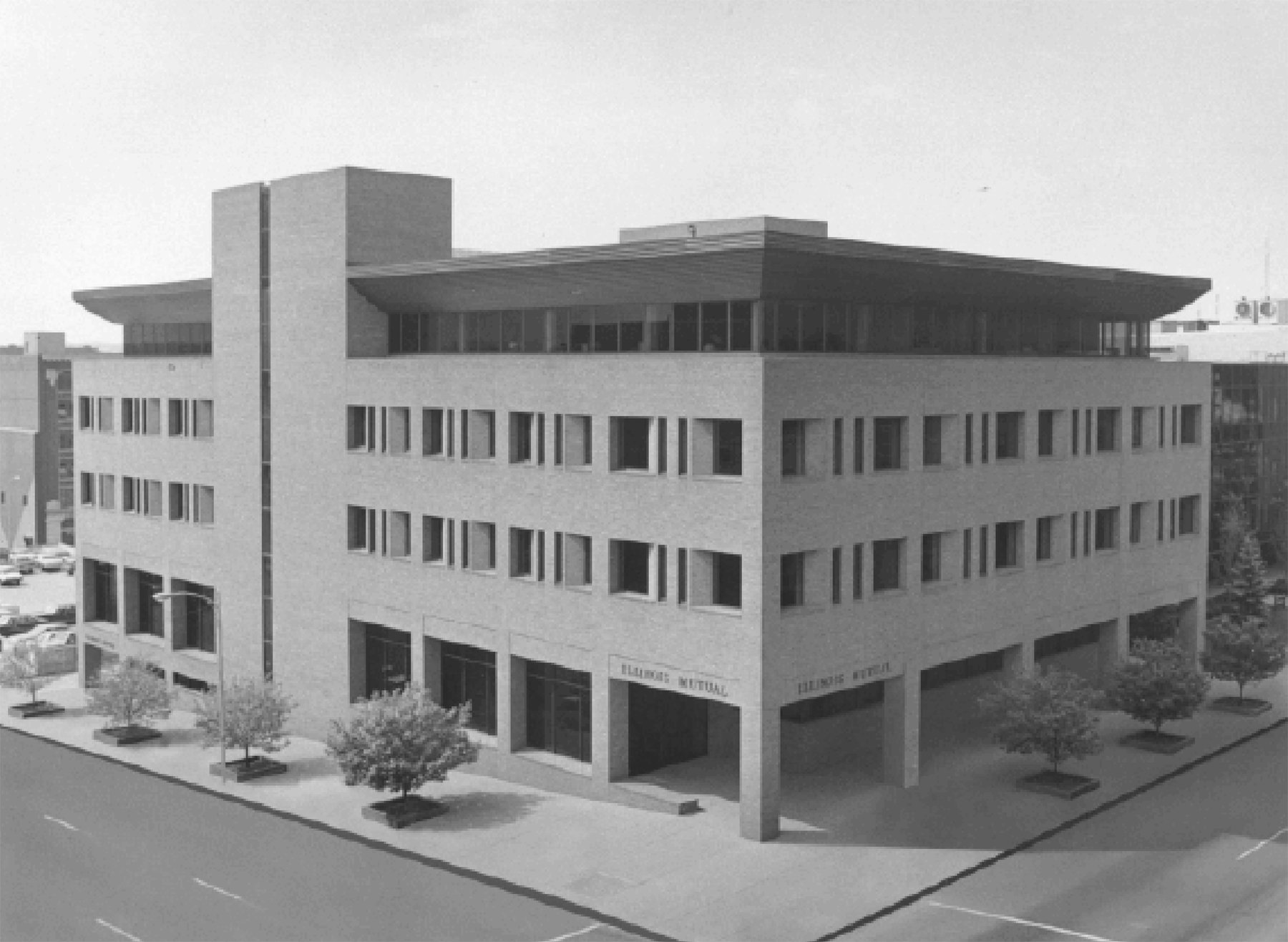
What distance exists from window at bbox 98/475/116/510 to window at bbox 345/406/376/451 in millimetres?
18317

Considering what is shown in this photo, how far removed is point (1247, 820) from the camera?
45344 millimetres

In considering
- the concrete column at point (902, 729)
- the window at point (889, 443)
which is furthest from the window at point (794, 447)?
the concrete column at point (902, 729)

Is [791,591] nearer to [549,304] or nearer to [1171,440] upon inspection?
[549,304]

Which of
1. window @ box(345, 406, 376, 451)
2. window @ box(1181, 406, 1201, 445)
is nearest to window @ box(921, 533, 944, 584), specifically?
window @ box(1181, 406, 1201, 445)

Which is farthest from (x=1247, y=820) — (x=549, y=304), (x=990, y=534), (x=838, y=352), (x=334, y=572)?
(x=334, y=572)

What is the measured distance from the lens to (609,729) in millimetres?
46875

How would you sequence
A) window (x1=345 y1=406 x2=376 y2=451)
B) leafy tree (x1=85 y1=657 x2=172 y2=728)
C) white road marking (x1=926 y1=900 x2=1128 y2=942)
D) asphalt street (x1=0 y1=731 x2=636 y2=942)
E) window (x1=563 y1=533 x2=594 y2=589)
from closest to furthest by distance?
white road marking (x1=926 y1=900 x2=1128 y2=942) < asphalt street (x1=0 y1=731 x2=636 y2=942) < window (x1=563 y1=533 x2=594 y2=589) < window (x1=345 y1=406 x2=376 y2=451) < leafy tree (x1=85 y1=657 x2=172 y2=728)

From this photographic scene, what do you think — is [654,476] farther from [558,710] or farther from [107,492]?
[107,492]

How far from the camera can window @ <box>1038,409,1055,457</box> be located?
54.8 metres

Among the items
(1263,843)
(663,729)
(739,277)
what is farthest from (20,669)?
(1263,843)

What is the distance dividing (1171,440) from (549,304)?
28358mm

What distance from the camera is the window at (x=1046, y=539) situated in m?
54.9

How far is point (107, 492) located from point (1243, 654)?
50421mm

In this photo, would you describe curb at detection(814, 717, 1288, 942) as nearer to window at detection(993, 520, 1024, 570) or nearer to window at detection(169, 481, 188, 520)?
window at detection(993, 520, 1024, 570)
